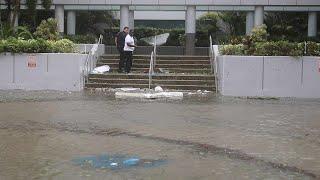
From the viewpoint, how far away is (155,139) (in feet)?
32.7

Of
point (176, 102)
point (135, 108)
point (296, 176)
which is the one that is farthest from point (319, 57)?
point (296, 176)

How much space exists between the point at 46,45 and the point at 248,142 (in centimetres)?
1126

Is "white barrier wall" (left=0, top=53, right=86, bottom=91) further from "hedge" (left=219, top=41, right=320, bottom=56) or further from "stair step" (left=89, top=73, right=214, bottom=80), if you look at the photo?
"hedge" (left=219, top=41, right=320, bottom=56)

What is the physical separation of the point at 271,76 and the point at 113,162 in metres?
11.0

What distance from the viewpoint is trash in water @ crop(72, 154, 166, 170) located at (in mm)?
7767

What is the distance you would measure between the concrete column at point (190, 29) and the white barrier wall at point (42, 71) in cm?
810

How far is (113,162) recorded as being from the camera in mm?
8016

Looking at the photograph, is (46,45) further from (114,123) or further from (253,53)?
(114,123)

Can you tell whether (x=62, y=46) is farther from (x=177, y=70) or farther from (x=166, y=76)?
(x=177, y=70)

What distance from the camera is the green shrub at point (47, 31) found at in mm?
22797

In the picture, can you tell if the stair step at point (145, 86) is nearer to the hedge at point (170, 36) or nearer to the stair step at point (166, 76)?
the stair step at point (166, 76)

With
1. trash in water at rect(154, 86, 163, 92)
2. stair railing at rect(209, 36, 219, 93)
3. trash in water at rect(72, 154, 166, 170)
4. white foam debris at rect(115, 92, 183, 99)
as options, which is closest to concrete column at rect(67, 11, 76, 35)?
stair railing at rect(209, 36, 219, 93)

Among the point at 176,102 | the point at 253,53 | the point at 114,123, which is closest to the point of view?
the point at 114,123

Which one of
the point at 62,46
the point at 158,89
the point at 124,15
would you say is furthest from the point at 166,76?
the point at 124,15
